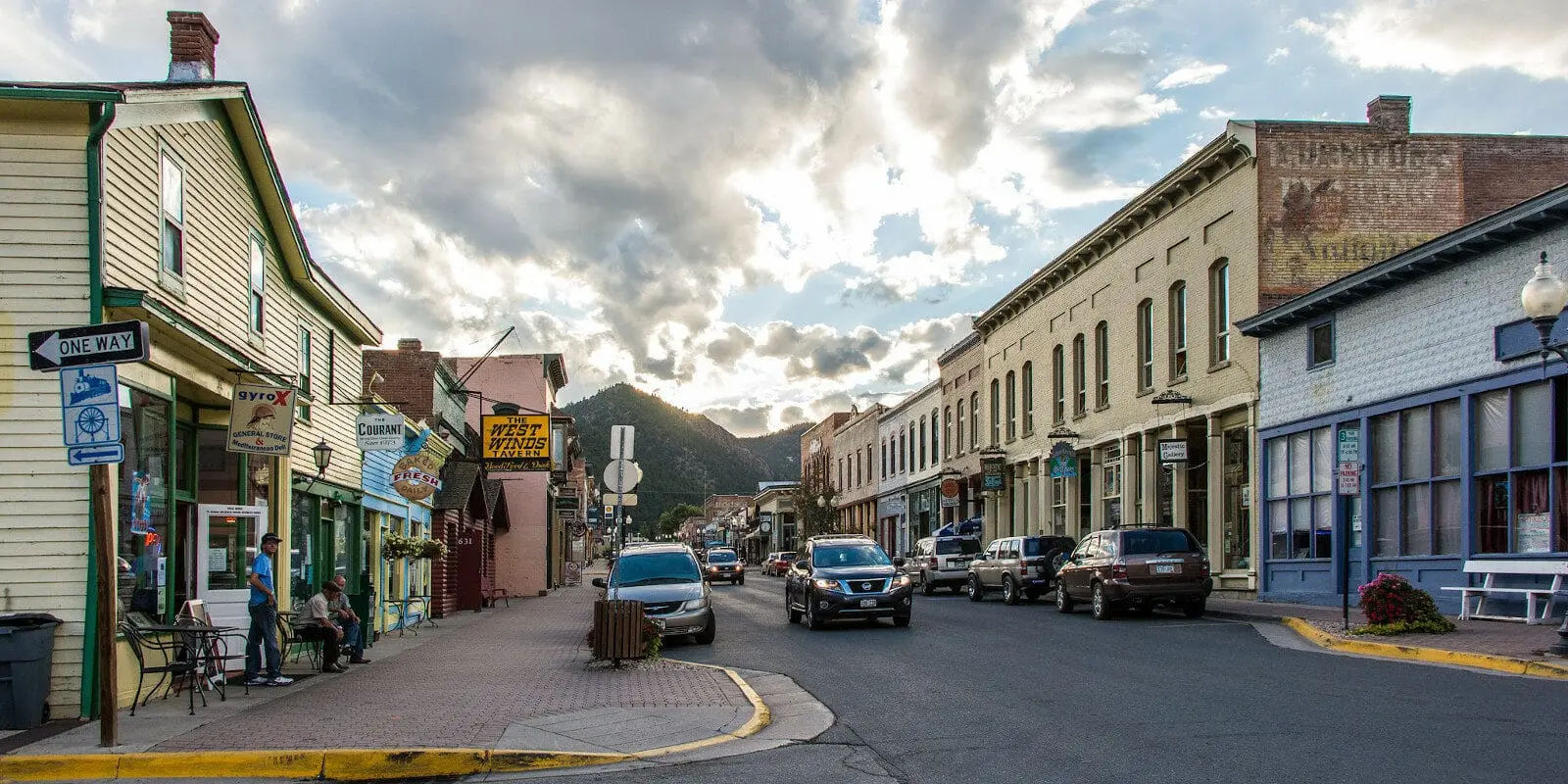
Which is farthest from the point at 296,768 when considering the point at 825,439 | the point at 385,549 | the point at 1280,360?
the point at 825,439

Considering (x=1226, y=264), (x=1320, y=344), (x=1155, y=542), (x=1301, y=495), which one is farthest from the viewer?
(x=1226, y=264)

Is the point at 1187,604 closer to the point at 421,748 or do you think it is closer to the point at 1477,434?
the point at 1477,434

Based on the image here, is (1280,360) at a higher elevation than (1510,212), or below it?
below

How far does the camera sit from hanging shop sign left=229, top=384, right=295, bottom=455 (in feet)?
47.9

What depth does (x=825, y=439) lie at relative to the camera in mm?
86000

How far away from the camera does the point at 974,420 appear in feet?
170

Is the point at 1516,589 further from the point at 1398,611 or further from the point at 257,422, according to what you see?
the point at 257,422

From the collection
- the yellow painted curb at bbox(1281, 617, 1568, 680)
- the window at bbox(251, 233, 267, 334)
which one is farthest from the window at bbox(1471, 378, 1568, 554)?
the window at bbox(251, 233, 267, 334)

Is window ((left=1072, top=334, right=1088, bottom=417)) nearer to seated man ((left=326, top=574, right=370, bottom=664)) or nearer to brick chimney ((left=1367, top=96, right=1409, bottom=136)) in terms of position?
brick chimney ((left=1367, top=96, right=1409, bottom=136))

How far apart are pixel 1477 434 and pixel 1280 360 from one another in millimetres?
6731

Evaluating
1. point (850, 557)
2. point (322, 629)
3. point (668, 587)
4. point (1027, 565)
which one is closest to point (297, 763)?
point (322, 629)

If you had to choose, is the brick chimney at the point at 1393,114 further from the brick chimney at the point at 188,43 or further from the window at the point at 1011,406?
the brick chimney at the point at 188,43

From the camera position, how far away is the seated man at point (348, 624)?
16.7 metres

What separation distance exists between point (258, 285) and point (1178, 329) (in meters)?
23.2
